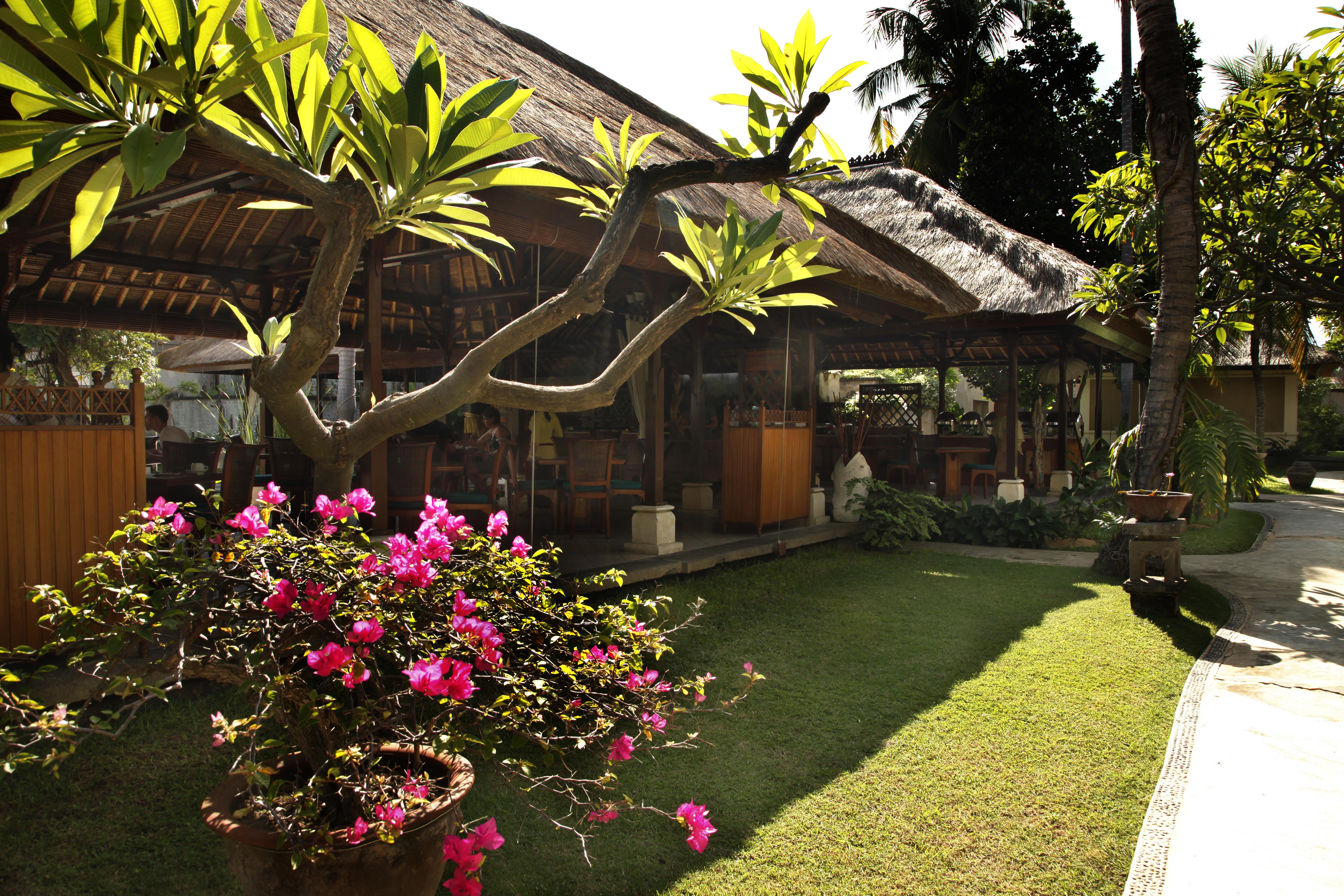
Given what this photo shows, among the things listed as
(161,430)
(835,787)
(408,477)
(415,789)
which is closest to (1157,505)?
(835,787)

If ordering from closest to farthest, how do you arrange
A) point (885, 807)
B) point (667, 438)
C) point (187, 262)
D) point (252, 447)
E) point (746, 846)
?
point (746, 846), point (885, 807), point (252, 447), point (187, 262), point (667, 438)

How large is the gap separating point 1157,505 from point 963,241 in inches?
233

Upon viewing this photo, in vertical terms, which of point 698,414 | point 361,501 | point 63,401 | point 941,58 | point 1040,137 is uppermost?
point 941,58

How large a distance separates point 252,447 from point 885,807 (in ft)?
12.0

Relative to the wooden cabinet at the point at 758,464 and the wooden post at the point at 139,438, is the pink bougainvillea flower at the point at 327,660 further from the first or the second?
the wooden cabinet at the point at 758,464

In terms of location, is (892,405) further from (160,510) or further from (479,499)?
(160,510)

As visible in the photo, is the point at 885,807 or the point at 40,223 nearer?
the point at 885,807

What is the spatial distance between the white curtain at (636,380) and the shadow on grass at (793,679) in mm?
2754

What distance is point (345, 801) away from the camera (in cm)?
155

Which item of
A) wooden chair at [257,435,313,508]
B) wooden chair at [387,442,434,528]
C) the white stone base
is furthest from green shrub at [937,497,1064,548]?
wooden chair at [257,435,313,508]

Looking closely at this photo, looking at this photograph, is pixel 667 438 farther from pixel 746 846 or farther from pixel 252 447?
pixel 746 846

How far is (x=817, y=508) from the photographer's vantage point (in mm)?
7391

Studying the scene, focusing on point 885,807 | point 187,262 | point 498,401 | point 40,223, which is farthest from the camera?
point 187,262

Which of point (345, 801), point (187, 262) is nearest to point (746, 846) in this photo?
point (345, 801)
